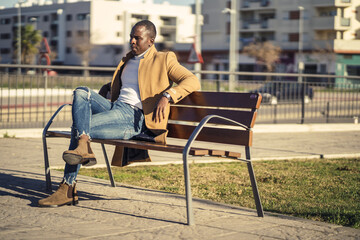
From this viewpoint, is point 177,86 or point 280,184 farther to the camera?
point 280,184

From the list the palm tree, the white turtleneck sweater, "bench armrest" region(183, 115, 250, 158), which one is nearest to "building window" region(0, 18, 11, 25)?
the palm tree

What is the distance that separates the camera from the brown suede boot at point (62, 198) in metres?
4.93

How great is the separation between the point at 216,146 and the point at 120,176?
3.82m

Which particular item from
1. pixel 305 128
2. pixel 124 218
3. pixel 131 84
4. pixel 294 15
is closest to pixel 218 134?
pixel 131 84

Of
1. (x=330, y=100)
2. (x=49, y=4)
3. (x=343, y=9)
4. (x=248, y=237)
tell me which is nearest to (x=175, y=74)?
(x=248, y=237)

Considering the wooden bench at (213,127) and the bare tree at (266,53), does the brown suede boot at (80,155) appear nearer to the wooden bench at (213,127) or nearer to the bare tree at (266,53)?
the wooden bench at (213,127)

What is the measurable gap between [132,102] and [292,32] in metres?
63.6

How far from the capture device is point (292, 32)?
6694 cm

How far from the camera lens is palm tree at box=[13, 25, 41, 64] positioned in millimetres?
65750

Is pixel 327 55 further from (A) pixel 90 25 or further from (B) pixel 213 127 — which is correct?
(B) pixel 213 127

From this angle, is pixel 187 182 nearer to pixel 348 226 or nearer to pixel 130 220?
pixel 130 220

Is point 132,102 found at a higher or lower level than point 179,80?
lower

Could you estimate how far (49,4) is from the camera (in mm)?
87750

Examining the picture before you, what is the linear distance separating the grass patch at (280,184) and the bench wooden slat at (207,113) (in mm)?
830
